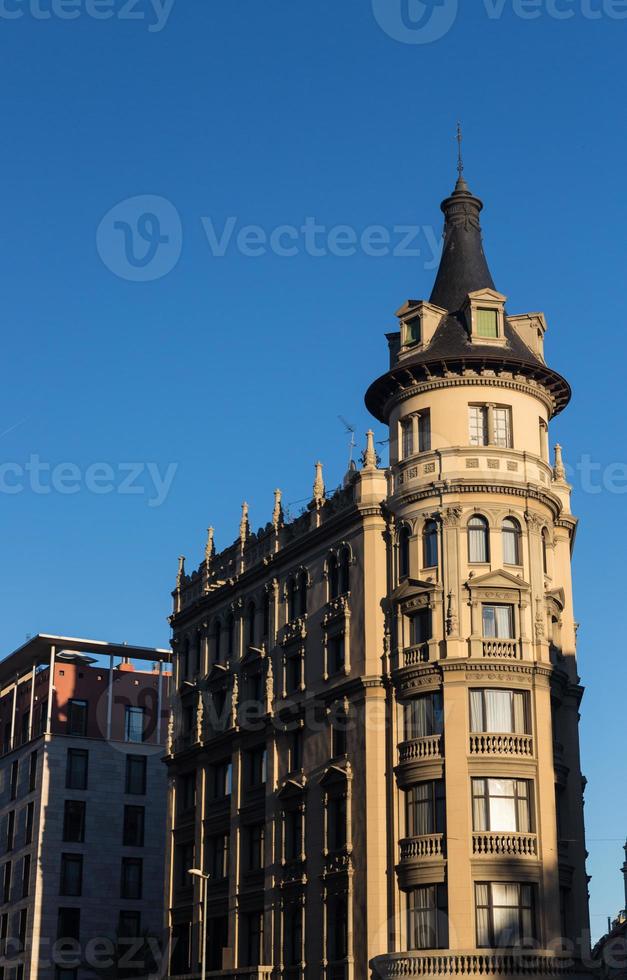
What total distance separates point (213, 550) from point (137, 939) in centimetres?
3239

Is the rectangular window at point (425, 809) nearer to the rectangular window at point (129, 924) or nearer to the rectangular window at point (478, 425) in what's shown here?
the rectangular window at point (478, 425)

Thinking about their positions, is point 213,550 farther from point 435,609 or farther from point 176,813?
point 435,609

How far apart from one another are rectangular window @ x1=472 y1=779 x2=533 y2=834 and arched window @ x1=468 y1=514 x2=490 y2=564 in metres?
10.2

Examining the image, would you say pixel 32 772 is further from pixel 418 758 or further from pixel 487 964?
pixel 487 964

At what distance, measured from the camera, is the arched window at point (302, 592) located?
249 ft

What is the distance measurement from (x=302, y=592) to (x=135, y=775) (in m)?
37.5

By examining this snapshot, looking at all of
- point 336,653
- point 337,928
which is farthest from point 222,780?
point 337,928

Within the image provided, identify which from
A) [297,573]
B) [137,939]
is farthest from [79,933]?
[297,573]

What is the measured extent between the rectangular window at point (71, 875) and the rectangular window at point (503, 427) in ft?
167

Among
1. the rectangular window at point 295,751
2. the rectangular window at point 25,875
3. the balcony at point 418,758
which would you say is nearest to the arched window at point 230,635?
the rectangular window at point 295,751

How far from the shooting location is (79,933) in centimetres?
10194

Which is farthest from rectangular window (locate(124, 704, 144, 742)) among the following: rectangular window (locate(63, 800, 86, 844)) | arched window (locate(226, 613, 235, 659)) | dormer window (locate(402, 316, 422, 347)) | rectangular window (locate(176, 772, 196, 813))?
dormer window (locate(402, 316, 422, 347))

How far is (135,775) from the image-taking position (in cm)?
10819

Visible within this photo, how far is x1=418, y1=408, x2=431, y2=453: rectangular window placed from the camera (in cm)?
7031
